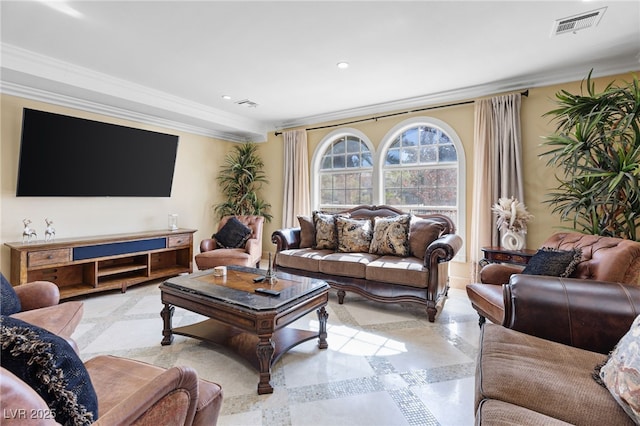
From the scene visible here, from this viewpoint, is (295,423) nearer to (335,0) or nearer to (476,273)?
(335,0)

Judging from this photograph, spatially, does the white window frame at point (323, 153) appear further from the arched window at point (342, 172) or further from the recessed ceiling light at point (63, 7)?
the recessed ceiling light at point (63, 7)

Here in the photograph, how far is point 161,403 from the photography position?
0.90m

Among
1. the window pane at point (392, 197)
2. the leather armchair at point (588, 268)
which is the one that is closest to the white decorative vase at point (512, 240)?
the leather armchair at point (588, 268)

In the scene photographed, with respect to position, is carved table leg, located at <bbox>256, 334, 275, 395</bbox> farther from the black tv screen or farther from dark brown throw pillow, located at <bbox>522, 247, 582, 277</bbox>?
the black tv screen

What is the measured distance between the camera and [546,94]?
3350mm

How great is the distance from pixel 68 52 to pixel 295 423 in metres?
3.71

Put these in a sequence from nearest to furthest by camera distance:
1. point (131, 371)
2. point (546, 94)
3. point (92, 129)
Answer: point (131, 371)
point (546, 94)
point (92, 129)

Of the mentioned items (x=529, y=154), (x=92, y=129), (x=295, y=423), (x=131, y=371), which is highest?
(x=92, y=129)

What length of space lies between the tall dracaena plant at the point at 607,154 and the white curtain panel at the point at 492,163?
649 mm

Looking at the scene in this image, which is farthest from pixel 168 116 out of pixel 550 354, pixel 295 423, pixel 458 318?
pixel 550 354

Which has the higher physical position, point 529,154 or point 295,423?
point 529,154

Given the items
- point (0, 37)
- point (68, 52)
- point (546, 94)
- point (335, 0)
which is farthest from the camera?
point (546, 94)

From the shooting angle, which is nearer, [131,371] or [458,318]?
[131,371]

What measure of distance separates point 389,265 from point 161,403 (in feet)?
7.95
